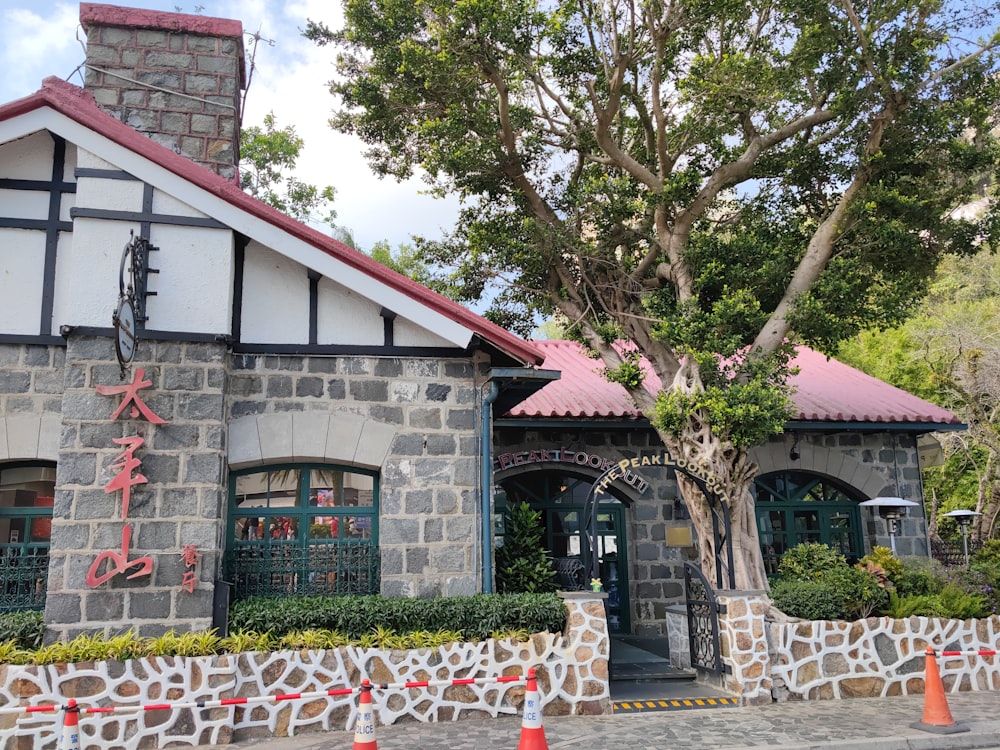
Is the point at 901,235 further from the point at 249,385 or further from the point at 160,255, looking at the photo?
the point at 160,255

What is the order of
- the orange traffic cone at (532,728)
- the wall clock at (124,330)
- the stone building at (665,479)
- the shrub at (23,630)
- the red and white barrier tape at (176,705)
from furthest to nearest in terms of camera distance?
the stone building at (665,479) → the shrub at (23,630) → the wall clock at (124,330) → the red and white barrier tape at (176,705) → the orange traffic cone at (532,728)

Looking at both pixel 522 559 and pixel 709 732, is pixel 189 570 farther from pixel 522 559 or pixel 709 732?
pixel 709 732

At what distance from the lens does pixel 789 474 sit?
14484mm

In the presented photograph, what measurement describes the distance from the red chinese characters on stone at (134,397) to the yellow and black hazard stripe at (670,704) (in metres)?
5.67

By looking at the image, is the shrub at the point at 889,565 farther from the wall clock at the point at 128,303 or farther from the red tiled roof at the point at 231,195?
the wall clock at the point at 128,303

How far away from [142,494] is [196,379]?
125 cm

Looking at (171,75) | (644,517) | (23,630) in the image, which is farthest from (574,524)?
(171,75)

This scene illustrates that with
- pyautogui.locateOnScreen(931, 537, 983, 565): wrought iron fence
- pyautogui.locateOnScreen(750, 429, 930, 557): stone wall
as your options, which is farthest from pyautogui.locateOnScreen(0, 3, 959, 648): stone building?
pyautogui.locateOnScreen(931, 537, 983, 565): wrought iron fence

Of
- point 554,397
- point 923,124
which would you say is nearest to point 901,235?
point 923,124

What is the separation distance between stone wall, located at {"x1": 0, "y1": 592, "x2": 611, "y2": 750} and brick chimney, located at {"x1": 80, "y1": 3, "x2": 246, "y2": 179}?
5996 millimetres

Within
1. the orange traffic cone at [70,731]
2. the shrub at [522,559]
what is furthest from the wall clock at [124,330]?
the shrub at [522,559]

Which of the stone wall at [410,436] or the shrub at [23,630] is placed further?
the stone wall at [410,436]

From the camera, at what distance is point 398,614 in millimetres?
8406

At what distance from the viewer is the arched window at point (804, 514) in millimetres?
14297
